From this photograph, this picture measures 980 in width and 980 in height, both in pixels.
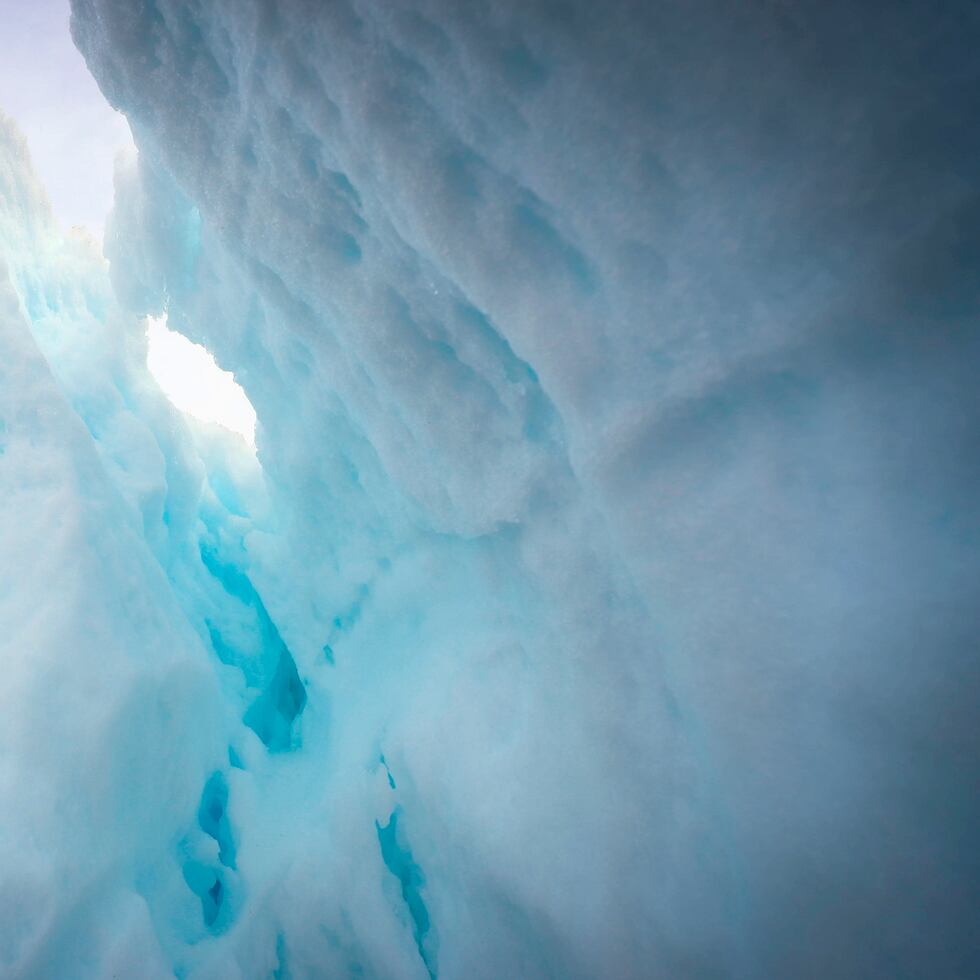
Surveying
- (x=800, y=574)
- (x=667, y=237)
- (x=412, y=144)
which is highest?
(x=412, y=144)

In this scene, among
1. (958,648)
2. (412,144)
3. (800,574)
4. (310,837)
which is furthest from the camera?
(310,837)

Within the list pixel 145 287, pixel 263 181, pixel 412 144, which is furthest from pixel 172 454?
pixel 412 144

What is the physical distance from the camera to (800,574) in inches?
63.5

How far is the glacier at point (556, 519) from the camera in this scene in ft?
4.66

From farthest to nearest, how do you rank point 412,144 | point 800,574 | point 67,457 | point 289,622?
point 289,622 < point 67,457 < point 412,144 < point 800,574

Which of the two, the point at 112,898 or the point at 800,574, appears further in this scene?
the point at 112,898

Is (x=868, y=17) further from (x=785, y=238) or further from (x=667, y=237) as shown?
(x=667, y=237)

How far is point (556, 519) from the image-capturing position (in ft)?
7.72

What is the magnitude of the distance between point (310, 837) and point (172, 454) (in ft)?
12.0

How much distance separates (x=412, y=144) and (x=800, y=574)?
185cm

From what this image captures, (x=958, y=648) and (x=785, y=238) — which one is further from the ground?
(x=785, y=238)

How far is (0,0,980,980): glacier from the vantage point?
142cm

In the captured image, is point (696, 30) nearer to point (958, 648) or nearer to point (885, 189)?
point (885, 189)

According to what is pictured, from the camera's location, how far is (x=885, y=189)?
1340mm
